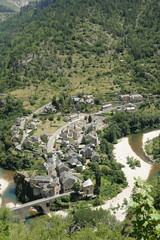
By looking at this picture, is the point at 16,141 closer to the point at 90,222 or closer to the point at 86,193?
the point at 86,193

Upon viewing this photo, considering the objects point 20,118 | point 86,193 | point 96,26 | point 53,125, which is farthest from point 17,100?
point 96,26

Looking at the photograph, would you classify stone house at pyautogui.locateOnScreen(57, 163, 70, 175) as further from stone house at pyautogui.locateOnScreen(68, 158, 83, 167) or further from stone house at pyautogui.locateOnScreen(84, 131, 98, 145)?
stone house at pyautogui.locateOnScreen(84, 131, 98, 145)

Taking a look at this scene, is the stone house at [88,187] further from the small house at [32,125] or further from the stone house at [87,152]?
the small house at [32,125]

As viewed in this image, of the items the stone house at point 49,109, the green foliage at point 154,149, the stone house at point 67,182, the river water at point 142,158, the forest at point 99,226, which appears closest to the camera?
the forest at point 99,226

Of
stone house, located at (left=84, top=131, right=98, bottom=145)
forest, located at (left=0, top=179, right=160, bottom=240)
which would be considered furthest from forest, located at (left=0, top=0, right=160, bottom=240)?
stone house, located at (left=84, top=131, right=98, bottom=145)

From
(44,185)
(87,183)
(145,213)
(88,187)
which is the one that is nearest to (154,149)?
(87,183)

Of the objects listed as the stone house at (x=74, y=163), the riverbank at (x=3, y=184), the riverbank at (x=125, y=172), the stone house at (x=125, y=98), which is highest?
the stone house at (x=125, y=98)

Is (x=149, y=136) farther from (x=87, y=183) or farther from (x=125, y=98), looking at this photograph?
(x=87, y=183)

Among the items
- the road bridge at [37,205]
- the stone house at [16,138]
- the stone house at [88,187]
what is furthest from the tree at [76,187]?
the stone house at [16,138]
